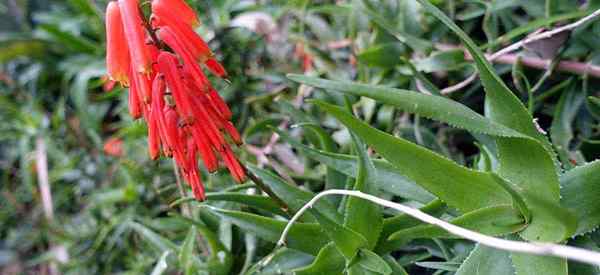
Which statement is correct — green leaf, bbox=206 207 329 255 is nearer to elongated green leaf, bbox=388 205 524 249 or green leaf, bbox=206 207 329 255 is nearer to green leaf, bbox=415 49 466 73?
elongated green leaf, bbox=388 205 524 249

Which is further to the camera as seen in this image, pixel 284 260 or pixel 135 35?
pixel 284 260

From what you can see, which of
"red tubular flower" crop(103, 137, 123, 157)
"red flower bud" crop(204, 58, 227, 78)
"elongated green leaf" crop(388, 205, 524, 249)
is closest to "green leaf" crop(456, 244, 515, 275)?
"elongated green leaf" crop(388, 205, 524, 249)

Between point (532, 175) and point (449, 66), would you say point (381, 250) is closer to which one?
point (532, 175)

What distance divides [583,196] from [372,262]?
27 cm

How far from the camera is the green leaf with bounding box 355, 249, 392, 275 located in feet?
2.60

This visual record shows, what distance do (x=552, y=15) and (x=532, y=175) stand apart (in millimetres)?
484

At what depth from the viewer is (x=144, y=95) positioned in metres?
0.75

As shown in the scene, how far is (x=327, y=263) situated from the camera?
851 millimetres

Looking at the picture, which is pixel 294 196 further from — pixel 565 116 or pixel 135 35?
pixel 565 116

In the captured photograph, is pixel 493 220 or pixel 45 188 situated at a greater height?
pixel 493 220

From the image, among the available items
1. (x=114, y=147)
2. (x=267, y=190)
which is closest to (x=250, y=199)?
(x=267, y=190)

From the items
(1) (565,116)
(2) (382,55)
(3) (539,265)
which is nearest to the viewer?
(3) (539,265)

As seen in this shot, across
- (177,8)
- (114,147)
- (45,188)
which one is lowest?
(45,188)

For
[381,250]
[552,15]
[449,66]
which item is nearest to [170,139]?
[381,250]
